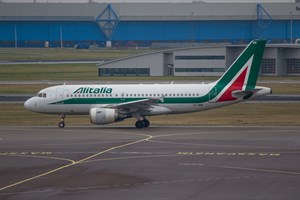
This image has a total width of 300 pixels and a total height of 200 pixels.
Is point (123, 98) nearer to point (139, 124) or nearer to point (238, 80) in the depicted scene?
point (139, 124)

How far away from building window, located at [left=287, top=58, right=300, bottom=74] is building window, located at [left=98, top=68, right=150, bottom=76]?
69.0 feet

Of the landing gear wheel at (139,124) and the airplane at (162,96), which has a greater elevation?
the airplane at (162,96)

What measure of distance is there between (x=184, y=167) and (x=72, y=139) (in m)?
14.7

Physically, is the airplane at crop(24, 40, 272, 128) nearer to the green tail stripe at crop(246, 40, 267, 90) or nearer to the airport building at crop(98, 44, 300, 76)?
the green tail stripe at crop(246, 40, 267, 90)

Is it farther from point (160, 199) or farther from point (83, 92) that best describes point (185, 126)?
point (160, 199)

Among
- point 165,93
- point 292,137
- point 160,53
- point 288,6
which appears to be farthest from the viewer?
point 288,6

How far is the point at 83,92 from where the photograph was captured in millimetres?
59500

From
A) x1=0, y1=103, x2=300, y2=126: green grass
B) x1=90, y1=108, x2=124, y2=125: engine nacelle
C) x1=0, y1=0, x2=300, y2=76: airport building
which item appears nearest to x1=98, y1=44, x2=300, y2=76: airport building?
x1=0, y1=103, x2=300, y2=126: green grass

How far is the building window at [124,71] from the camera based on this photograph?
11825cm

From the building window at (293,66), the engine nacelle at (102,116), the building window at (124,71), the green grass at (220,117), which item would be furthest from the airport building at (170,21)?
the engine nacelle at (102,116)

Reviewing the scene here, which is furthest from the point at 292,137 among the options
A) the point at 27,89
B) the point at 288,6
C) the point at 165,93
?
the point at 288,6

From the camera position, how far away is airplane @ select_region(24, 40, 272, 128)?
5741 centimetres

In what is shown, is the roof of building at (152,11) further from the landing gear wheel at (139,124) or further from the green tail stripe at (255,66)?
the landing gear wheel at (139,124)

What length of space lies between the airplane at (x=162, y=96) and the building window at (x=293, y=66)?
5533 cm
